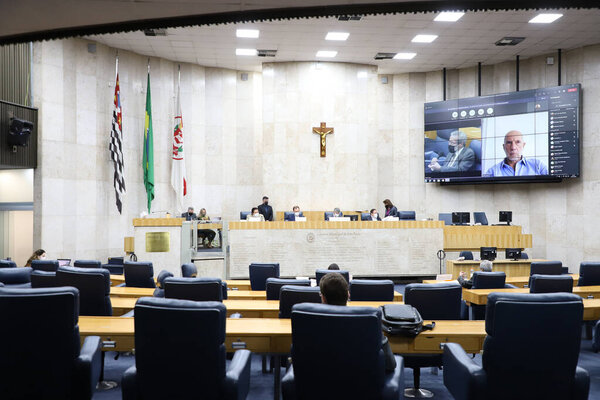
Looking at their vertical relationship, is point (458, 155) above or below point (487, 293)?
above

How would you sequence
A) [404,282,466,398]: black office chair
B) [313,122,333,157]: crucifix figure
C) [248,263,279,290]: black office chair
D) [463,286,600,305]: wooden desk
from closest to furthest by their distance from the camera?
[404,282,466,398]: black office chair < [463,286,600,305]: wooden desk < [248,263,279,290]: black office chair < [313,122,333,157]: crucifix figure

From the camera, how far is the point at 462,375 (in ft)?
9.91

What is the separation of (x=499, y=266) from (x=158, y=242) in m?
7.60

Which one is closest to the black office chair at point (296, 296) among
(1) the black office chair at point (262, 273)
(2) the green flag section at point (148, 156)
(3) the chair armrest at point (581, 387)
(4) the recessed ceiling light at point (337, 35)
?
(3) the chair armrest at point (581, 387)

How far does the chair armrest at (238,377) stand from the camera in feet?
9.12

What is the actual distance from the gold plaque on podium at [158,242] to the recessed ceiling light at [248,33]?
5.96 m

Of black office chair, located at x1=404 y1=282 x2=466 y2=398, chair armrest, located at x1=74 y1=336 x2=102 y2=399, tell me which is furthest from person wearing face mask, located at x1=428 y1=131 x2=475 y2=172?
chair armrest, located at x1=74 y1=336 x2=102 y2=399

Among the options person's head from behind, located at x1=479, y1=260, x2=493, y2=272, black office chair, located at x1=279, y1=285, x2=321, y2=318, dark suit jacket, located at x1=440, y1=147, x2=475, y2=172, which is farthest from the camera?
dark suit jacket, located at x1=440, y1=147, x2=475, y2=172

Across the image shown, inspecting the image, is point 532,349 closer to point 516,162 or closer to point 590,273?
point 590,273

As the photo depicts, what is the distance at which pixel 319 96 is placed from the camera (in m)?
16.3

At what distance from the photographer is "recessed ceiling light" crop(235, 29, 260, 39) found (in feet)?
43.4

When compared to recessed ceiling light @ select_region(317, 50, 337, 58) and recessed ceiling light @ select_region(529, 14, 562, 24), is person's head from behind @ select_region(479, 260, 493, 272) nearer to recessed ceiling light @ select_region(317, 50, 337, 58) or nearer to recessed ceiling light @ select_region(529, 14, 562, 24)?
recessed ceiling light @ select_region(529, 14, 562, 24)

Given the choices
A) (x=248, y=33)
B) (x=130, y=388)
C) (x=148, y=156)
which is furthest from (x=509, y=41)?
(x=130, y=388)

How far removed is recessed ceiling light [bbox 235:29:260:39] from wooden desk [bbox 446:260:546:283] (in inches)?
309
